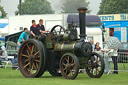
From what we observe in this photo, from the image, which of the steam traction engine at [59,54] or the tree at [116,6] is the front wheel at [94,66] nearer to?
the steam traction engine at [59,54]

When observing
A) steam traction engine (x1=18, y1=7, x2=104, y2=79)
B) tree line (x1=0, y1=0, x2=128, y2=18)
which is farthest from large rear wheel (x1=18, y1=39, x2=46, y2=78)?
tree line (x1=0, y1=0, x2=128, y2=18)

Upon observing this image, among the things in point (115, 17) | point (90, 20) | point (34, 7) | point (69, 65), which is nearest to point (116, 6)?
point (34, 7)

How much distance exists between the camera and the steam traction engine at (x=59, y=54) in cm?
1287

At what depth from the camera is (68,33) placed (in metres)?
13.1

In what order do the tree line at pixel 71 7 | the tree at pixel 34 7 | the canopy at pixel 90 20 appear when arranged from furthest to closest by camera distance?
the tree at pixel 34 7 → the tree line at pixel 71 7 → the canopy at pixel 90 20

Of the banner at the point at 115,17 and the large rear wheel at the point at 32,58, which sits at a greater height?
the banner at the point at 115,17

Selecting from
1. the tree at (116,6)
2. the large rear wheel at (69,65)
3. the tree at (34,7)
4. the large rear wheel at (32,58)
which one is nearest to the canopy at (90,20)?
the large rear wheel at (32,58)

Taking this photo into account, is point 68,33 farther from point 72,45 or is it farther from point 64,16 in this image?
point 64,16

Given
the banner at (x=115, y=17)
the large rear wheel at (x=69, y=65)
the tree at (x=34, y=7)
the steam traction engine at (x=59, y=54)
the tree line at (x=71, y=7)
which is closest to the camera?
the large rear wheel at (x=69, y=65)

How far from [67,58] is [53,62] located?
0.81 m

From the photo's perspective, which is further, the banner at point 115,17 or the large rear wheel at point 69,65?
the banner at point 115,17

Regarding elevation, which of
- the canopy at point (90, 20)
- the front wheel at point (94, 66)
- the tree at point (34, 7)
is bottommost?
the front wheel at point (94, 66)

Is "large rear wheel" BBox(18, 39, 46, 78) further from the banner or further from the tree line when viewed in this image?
the tree line

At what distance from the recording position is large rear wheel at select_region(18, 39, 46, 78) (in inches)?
521
